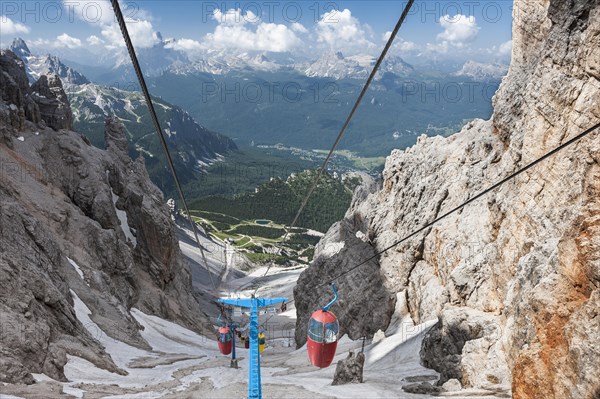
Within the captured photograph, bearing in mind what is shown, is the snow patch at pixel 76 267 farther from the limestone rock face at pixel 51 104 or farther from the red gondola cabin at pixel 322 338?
the red gondola cabin at pixel 322 338

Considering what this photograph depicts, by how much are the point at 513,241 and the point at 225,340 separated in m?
27.3

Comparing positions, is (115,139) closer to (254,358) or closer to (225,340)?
(225,340)

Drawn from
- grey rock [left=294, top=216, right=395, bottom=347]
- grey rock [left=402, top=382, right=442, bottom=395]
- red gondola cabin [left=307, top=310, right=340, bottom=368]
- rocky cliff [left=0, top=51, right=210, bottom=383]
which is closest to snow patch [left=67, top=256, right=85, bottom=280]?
rocky cliff [left=0, top=51, right=210, bottom=383]

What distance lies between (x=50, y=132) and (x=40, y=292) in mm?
49840

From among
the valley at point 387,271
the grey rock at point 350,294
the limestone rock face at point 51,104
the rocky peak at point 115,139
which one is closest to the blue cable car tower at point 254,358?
the valley at point 387,271

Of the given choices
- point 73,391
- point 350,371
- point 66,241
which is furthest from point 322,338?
point 66,241

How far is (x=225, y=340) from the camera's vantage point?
41.1m

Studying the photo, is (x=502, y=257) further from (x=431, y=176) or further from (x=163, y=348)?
(x=163, y=348)

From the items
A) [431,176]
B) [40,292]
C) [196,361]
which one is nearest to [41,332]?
[40,292]

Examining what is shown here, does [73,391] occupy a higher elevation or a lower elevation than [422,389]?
higher

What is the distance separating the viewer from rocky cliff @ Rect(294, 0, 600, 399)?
1529 cm

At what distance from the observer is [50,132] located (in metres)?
73.2

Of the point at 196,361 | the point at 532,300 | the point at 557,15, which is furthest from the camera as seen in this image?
the point at 196,361

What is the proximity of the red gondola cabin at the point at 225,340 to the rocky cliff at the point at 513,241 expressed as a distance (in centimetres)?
1816
